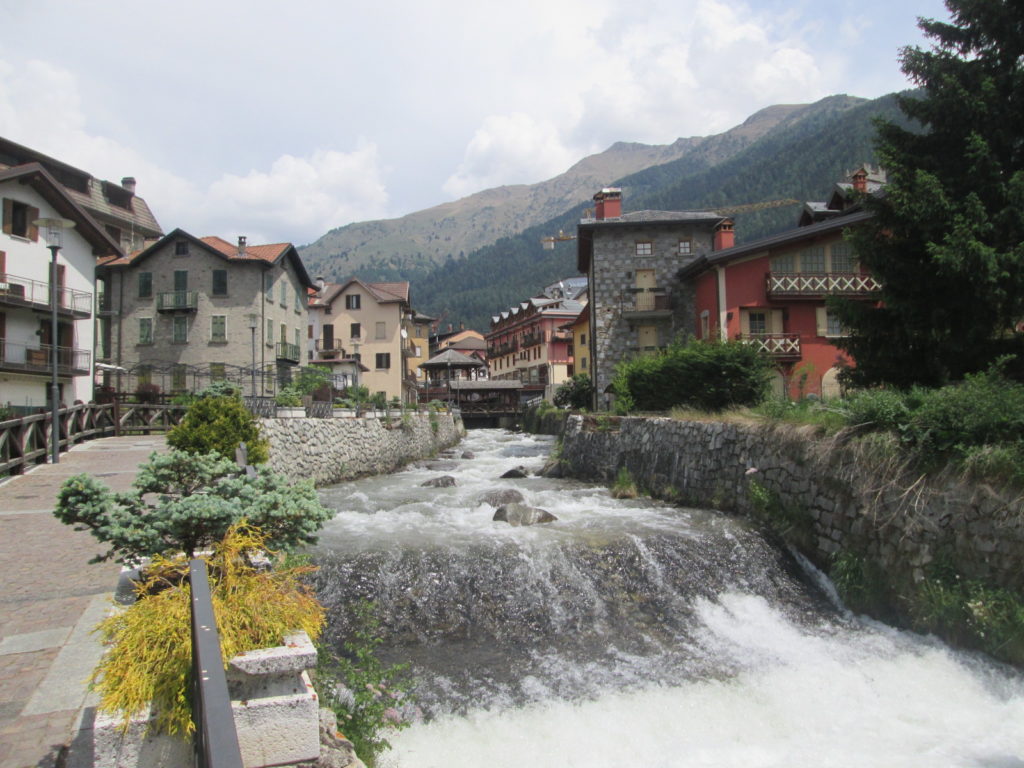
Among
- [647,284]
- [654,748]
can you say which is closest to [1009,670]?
[654,748]

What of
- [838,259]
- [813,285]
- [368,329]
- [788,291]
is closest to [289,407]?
[788,291]

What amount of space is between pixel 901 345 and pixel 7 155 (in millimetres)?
A: 47452

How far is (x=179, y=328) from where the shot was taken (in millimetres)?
42094

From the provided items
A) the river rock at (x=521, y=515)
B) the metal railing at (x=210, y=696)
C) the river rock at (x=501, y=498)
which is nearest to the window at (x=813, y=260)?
the river rock at (x=501, y=498)

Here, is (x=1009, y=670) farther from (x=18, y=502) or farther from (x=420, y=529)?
(x=18, y=502)

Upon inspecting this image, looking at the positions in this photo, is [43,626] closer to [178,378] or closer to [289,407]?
[289,407]

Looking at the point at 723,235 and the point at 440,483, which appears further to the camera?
the point at 723,235

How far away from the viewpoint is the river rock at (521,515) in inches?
530

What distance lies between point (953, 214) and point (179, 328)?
40.8 meters

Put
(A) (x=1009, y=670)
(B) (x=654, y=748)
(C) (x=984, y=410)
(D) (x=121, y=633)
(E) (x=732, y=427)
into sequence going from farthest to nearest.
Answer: (E) (x=732, y=427) < (C) (x=984, y=410) < (A) (x=1009, y=670) < (B) (x=654, y=748) < (D) (x=121, y=633)

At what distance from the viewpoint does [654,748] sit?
6664mm

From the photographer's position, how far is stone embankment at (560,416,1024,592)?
8547 millimetres

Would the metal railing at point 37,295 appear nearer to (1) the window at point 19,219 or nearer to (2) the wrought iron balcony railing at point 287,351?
(1) the window at point 19,219

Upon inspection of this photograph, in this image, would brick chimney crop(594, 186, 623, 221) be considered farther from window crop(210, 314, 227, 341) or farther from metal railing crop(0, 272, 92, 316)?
metal railing crop(0, 272, 92, 316)
